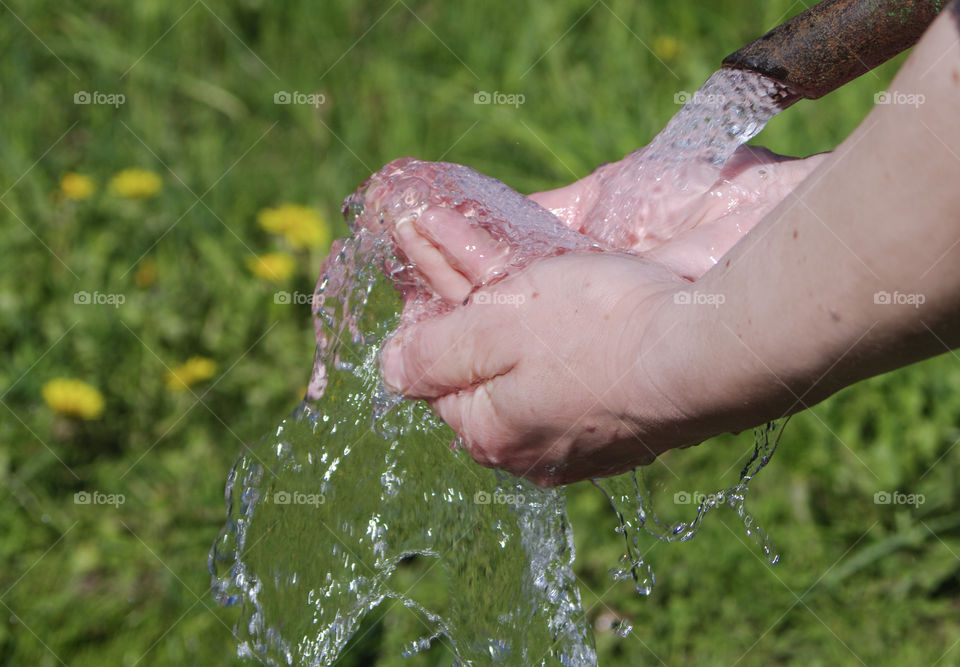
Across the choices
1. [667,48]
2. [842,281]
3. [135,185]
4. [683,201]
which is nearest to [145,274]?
[135,185]

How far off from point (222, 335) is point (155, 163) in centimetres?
68

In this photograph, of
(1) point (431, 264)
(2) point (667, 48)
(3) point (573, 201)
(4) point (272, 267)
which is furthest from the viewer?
(2) point (667, 48)

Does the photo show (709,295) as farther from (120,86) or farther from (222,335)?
(120,86)

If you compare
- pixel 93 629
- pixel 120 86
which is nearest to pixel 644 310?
pixel 93 629

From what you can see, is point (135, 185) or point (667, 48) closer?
point (135, 185)

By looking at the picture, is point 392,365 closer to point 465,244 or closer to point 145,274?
point 465,244

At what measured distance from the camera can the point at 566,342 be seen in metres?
1.29

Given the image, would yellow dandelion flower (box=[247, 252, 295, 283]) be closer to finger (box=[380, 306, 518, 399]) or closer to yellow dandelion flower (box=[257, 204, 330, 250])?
yellow dandelion flower (box=[257, 204, 330, 250])

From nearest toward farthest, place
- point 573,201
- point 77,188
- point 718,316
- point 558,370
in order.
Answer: point 718,316 < point 558,370 < point 573,201 < point 77,188

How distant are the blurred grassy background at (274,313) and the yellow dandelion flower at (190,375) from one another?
32mm

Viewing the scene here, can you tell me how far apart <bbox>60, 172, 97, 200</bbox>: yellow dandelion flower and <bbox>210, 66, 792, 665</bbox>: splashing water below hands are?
4.45 feet

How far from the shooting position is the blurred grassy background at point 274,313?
2264mm

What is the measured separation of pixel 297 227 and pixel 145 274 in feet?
1.26

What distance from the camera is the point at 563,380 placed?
1.28m
